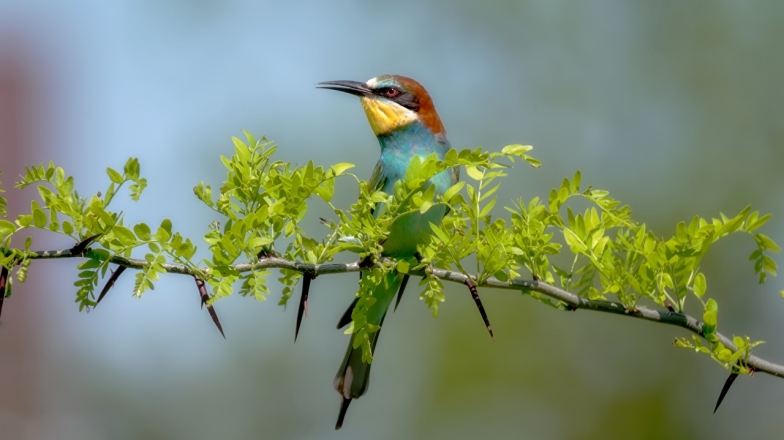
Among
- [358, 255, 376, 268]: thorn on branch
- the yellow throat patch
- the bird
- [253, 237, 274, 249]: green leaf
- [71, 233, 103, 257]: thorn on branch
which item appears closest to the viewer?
[71, 233, 103, 257]: thorn on branch

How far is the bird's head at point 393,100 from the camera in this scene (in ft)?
13.6

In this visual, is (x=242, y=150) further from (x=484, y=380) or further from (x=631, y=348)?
(x=631, y=348)

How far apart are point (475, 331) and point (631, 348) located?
1.19 meters

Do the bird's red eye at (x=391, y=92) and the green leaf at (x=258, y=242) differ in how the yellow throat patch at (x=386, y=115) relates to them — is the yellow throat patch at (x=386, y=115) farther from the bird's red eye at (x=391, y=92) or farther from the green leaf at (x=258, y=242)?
the green leaf at (x=258, y=242)

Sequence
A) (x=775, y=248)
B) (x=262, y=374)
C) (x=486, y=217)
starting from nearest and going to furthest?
(x=775, y=248), (x=486, y=217), (x=262, y=374)

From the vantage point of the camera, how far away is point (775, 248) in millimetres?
→ 2018

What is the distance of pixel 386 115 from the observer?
4.15m

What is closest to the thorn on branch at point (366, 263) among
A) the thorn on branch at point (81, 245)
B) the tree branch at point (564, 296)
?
the tree branch at point (564, 296)

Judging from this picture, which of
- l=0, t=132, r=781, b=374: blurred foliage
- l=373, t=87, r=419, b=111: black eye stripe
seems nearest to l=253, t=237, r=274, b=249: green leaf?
l=0, t=132, r=781, b=374: blurred foliage

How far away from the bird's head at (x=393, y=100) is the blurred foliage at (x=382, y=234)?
197 centimetres

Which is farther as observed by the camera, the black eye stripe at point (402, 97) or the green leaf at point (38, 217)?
the black eye stripe at point (402, 97)

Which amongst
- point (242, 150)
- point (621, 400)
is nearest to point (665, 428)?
point (621, 400)

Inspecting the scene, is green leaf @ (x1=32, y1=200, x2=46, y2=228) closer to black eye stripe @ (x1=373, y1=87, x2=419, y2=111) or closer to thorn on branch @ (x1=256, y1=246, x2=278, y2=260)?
thorn on branch @ (x1=256, y1=246, x2=278, y2=260)

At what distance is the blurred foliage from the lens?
1856 millimetres
